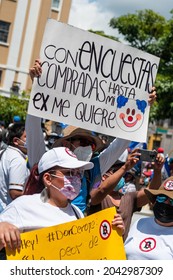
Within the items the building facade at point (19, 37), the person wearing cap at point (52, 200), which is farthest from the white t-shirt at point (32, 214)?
the building facade at point (19, 37)

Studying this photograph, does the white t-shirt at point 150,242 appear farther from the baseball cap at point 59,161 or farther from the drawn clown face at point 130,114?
the drawn clown face at point 130,114

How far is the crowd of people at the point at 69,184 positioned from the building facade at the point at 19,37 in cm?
2892

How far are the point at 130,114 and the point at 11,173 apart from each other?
1.01 meters

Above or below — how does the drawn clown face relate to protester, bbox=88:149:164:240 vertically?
above

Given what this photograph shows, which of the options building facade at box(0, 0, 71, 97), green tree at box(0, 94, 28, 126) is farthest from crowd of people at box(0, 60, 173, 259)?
building facade at box(0, 0, 71, 97)

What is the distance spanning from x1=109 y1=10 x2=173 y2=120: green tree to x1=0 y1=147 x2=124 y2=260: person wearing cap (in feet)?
76.6

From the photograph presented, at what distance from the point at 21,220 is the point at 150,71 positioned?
2.04 meters

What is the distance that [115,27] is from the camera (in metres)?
29.8

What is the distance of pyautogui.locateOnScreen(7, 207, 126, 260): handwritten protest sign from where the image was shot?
2719mm

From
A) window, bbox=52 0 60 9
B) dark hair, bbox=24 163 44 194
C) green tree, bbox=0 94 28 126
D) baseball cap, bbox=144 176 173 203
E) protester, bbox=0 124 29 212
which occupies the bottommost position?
green tree, bbox=0 94 28 126

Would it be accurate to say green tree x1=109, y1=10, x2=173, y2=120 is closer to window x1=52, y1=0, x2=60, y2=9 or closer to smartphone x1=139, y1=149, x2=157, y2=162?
window x1=52, y1=0, x2=60, y2=9

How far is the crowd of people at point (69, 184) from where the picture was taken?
2865 mm
